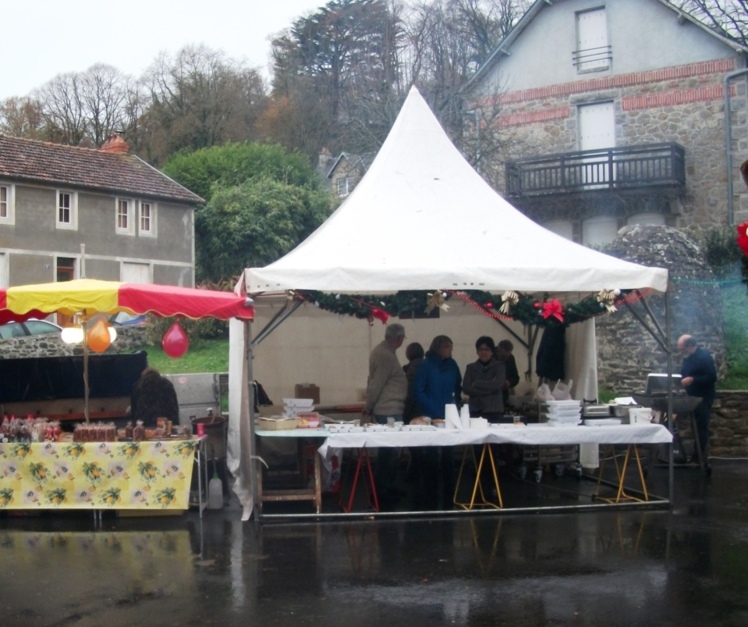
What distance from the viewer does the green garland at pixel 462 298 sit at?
9594 mm

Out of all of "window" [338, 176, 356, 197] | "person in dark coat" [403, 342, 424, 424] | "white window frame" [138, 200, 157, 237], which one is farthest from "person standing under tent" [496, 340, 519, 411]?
"window" [338, 176, 356, 197]

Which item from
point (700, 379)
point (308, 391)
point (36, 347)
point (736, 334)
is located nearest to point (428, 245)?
point (308, 391)

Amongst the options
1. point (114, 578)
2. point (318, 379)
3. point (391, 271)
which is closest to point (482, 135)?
point (318, 379)

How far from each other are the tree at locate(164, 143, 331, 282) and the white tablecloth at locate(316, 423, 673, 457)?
2451 cm

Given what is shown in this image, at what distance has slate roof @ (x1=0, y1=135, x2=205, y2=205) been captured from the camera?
31953 mm

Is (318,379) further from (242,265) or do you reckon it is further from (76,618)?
(242,265)

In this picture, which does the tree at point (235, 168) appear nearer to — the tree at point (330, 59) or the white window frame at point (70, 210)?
the tree at point (330, 59)

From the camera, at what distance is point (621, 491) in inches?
377

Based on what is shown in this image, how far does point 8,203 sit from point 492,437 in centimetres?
2649

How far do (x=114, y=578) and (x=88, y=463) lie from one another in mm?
2308

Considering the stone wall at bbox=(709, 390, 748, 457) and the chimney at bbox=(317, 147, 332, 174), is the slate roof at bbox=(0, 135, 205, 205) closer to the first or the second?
the chimney at bbox=(317, 147, 332, 174)

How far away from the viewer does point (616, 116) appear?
1044 inches

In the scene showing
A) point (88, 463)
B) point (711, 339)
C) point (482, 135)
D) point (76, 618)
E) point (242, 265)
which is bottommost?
point (76, 618)

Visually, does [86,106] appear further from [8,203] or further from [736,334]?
[736,334]
